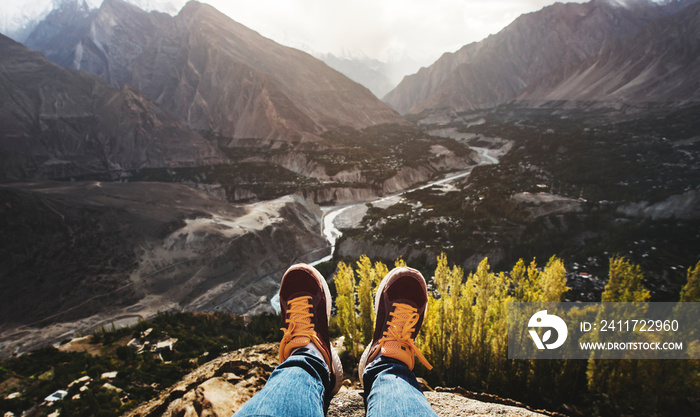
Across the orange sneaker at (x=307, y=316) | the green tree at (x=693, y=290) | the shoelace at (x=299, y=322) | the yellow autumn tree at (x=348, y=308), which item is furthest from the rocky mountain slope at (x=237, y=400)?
the green tree at (x=693, y=290)

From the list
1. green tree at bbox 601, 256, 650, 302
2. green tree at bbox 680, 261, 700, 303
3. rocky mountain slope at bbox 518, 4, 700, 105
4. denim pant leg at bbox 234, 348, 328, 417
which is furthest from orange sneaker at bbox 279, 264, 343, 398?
rocky mountain slope at bbox 518, 4, 700, 105

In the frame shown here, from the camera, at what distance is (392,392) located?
9.76ft

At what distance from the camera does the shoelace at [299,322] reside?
4.15 metres

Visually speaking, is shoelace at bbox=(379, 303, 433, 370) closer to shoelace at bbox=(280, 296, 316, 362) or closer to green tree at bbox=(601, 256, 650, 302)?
shoelace at bbox=(280, 296, 316, 362)

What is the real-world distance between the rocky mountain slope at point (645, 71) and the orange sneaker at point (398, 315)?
111m

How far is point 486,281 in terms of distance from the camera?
274 inches

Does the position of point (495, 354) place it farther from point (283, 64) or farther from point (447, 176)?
point (283, 64)

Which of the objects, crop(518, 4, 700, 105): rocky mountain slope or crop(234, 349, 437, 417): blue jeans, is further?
crop(518, 4, 700, 105): rocky mountain slope

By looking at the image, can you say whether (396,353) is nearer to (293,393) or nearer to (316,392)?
(316,392)

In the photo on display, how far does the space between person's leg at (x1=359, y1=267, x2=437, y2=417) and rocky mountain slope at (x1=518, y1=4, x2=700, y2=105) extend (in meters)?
111

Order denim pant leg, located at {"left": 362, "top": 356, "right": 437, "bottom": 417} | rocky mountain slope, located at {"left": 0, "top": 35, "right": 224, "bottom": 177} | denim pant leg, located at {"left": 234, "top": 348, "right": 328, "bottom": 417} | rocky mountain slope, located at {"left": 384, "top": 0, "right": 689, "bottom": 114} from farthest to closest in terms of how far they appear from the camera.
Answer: rocky mountain slope, located at {"left": 384, "top": 0, "right": 689, "bottom": 114}
rocky mountain slope, located at {"left": 0, "top": 35, "right": 224, "bottom": 177}
denim pant leg, located at {"left": 362, "top": 356, "right": 437, "bottom": 417}
denim pant leg, located at {"left": 234, "top": 348, "right": 328, "bottom": 417}

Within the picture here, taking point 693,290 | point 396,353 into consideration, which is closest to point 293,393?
point 396,353

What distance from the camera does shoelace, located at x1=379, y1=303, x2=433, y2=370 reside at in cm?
412

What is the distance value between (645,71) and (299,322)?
146 meters
